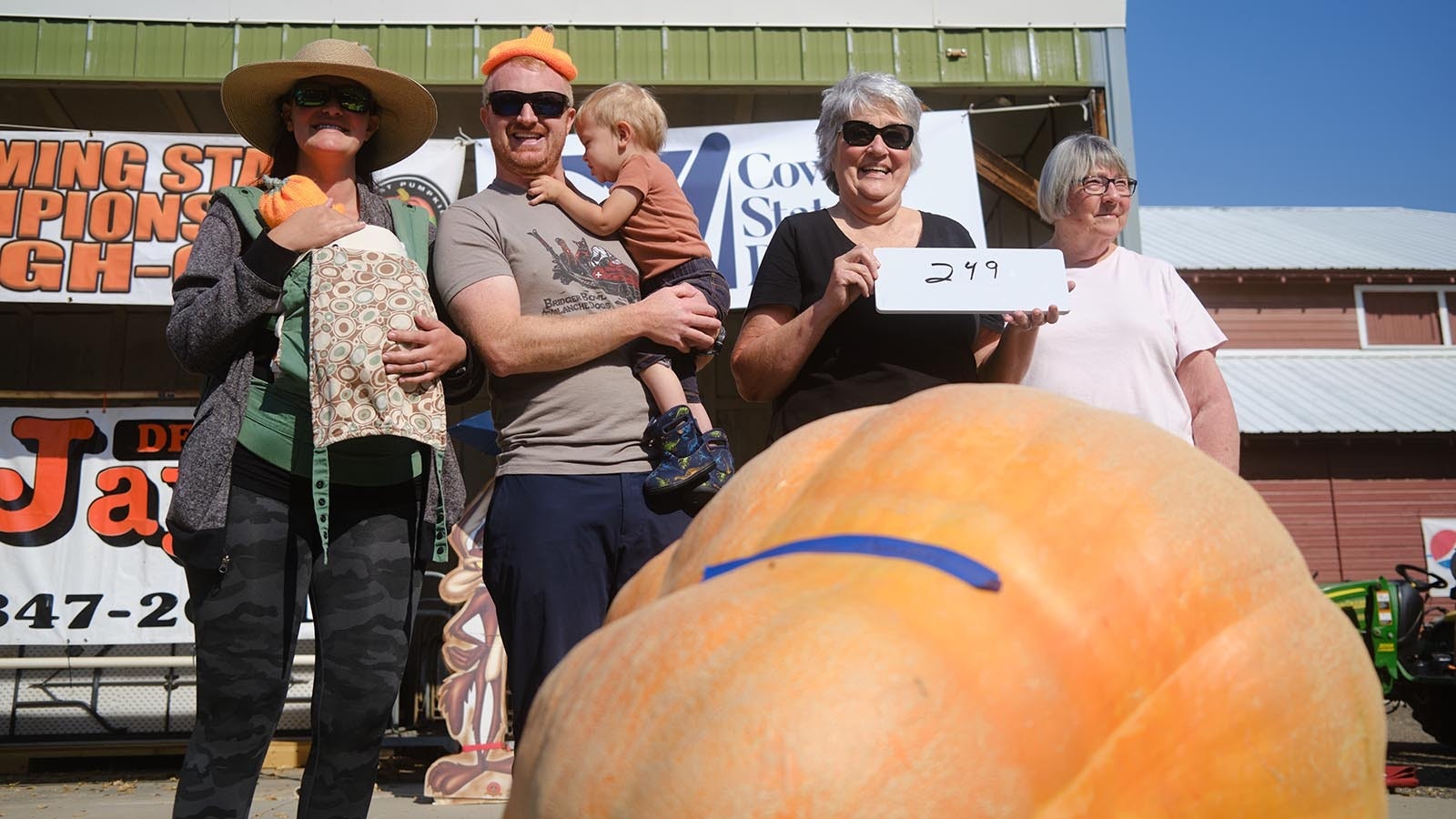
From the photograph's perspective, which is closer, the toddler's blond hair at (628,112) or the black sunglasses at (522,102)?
the black sunglasses at (522,102)

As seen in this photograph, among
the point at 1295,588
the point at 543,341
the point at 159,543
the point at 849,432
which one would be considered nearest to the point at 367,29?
the point at 159,543

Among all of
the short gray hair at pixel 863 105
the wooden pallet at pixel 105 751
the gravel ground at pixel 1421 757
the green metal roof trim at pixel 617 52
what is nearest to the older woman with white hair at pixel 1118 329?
the short gray hair at pixel 863 105

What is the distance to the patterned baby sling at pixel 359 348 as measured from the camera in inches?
83.1

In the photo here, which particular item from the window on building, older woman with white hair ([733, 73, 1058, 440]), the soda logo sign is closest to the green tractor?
older woman with white hair ([733, 73, 1058, 440])

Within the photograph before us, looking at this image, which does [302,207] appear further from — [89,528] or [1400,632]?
[1400,632]

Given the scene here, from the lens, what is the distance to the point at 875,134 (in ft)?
8.23

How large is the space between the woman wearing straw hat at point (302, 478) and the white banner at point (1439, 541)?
54.8ft

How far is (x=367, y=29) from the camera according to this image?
702 cm

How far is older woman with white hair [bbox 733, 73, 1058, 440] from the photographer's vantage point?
234cm

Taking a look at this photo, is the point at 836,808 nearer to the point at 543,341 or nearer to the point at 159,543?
the point at 543,341

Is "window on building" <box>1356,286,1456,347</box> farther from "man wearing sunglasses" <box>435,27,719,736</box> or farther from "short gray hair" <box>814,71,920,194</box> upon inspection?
"man wearing sunglasses" <box>435,27,719,736</box>

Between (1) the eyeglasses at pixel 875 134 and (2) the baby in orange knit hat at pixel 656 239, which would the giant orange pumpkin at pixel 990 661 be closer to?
(2) the baby in orange knit hat at pixel 656 239

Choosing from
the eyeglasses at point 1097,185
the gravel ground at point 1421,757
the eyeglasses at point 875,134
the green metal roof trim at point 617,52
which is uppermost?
the green metal roof trim at point 617,52

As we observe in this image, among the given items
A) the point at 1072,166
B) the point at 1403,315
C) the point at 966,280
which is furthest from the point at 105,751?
the point at 1403,315
